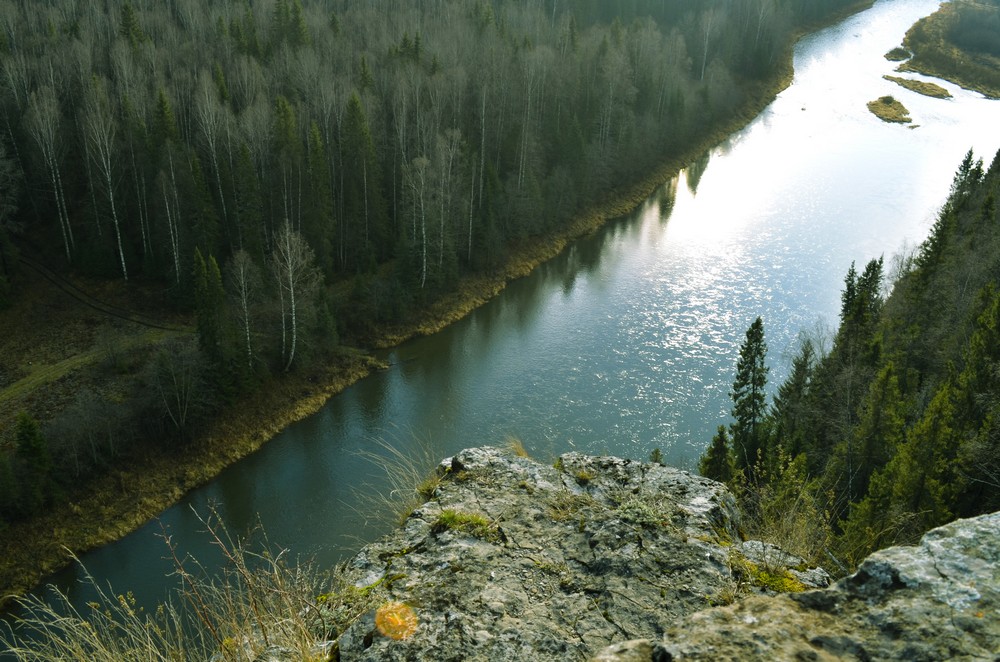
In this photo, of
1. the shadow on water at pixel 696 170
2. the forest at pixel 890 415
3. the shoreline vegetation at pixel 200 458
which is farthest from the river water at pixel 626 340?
the forest at pixel 890 415

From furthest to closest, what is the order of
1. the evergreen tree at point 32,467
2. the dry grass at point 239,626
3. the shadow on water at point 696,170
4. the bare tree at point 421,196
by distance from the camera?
the shadow on water at point 696,170
the bare tree at point 421,196
the evergreen tree at point 32,467
the dry grass at point 239,626

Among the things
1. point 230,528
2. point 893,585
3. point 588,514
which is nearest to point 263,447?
point 230,528

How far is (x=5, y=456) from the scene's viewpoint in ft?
77.4

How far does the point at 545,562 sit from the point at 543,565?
5 centimetres

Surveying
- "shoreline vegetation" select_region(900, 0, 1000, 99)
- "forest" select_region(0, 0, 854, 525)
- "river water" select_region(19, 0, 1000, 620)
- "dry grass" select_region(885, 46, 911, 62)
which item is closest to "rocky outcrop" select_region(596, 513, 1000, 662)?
"river water" select_region(19, 0, 1000, 620)

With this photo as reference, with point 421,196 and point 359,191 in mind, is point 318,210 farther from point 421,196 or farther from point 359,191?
point 421,196

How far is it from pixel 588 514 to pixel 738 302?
113 ft

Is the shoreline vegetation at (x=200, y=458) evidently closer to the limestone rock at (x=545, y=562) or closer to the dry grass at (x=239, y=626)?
the dry grass at (x=239, y=626)

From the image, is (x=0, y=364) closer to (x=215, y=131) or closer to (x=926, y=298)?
(x=215, y=131)

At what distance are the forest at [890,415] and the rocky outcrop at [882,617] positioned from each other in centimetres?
213

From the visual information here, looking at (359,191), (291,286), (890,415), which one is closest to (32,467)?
(291,286)

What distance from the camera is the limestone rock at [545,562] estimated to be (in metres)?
5.00

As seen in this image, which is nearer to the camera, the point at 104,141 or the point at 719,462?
the point at 719,462

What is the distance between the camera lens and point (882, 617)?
3.96 m
